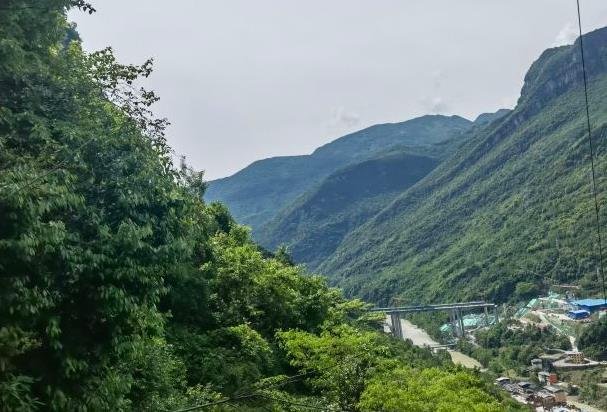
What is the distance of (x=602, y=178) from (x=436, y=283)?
3725cm

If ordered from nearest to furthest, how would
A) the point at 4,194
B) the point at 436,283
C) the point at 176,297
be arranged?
the point at 4,194, the point at 176,297, the point at 436,283

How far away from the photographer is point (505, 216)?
128250 millimetres

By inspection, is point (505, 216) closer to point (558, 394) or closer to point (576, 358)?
point (576, 358)

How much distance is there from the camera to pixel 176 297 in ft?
58.6

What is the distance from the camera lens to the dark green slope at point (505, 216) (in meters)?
103

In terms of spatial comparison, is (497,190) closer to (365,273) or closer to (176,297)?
(365,273)

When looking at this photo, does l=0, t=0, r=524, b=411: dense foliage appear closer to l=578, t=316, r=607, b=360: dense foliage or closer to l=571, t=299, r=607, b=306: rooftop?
l=578, t=316, r=607, b=360: dense foliage

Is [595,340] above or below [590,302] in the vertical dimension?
below

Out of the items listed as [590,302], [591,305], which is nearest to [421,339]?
[590,302]

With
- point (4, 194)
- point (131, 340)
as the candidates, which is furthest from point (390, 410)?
point (4, 194)

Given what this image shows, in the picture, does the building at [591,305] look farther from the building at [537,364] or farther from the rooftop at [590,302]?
the building at [537,364]

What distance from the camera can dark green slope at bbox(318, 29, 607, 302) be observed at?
102875 millimetres

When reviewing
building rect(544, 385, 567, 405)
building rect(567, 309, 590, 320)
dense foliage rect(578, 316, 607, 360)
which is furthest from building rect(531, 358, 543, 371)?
building rect(567, 309, 590, 320)

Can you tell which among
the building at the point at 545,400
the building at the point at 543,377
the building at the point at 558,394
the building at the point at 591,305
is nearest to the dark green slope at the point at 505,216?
the building at the point at 591,305
